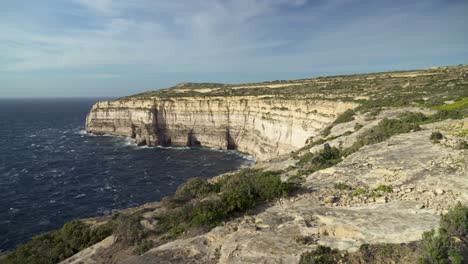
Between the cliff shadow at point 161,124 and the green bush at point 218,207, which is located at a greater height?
the green bush at point 218,207

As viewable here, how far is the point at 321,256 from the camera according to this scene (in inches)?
332

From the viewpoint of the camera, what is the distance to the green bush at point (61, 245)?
13.7 metres

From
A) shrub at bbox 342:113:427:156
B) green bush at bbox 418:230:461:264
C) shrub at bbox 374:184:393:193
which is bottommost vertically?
shrub at bbox 374:184:393:193

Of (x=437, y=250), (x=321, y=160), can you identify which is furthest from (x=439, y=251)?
(x=321, y=160)

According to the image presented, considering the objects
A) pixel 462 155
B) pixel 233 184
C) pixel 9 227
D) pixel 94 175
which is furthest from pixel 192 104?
pixel 462 155

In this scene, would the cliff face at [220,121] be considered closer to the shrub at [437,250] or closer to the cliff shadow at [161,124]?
the cliff shadow at [161,124]

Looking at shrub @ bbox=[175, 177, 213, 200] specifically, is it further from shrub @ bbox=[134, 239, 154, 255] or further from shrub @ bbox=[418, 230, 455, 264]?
shrub @ bbox=[418, 230, 455, 264]

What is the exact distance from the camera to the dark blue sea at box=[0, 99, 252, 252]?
3109 cm

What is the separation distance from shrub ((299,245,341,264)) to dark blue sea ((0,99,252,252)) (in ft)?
91.0

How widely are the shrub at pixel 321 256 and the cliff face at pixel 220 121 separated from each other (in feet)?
117

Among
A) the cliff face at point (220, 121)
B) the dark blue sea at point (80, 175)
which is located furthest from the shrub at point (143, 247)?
the cliff face at point (220, 121)

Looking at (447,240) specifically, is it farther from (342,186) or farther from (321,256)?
(342,186)

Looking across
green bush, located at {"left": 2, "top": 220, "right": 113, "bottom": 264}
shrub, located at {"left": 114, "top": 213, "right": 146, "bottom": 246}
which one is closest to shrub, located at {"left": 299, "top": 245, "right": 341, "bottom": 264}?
shrub, located at {"left": 114, "top": 213, "right": 146, "bottom": 246}

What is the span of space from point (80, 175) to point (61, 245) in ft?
110
